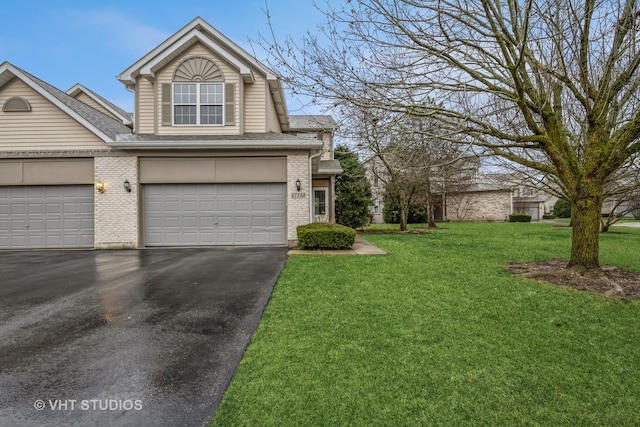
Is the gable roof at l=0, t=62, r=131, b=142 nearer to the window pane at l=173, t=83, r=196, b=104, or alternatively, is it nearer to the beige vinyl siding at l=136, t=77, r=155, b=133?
the beige vinyl siding at l=136, t=77, r=155, b=133

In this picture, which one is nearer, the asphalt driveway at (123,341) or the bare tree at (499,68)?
the asphalt driveway at (123,341)

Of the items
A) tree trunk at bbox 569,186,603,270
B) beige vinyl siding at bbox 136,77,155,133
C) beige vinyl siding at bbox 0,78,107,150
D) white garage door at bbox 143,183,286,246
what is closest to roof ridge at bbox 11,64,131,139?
beige vinyl siding at bbox 0,78,107,150

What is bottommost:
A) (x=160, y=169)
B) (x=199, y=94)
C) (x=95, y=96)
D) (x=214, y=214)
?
(x=214, y=214)

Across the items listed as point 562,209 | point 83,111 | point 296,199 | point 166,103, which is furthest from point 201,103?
point 562,209

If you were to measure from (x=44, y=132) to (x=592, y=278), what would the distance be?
16.0m

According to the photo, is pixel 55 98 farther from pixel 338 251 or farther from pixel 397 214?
pixel 397 214

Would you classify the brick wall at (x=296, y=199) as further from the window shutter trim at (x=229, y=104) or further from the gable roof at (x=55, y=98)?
the gable roof at (x=55, y=98)

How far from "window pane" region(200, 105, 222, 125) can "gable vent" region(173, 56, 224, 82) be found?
0.97 meters

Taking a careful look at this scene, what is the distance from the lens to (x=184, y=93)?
12.3 meters

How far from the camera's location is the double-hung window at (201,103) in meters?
12.3

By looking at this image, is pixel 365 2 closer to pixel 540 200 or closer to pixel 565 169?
pixel 565 169

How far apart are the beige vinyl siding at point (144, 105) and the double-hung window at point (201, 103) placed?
3.19 feet

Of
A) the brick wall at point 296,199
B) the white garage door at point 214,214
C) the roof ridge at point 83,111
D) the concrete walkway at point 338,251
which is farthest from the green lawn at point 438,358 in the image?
the roof ridge at point 83,111

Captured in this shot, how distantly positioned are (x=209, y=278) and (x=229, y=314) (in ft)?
8.18
